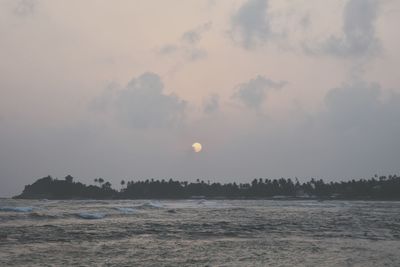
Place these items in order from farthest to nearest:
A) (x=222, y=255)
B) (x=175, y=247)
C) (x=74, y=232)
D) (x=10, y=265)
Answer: (x=74, y=232)
(x=175, y=247)
(x=222, y=255)
(x=10, y=265)

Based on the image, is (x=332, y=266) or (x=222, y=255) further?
(x=222, y=255)

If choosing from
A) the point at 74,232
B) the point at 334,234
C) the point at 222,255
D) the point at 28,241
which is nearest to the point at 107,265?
the point at 222,255

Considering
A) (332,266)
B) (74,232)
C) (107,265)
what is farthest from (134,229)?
(332,266)

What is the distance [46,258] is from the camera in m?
18.9

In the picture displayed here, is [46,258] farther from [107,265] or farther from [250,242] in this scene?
[250,242]

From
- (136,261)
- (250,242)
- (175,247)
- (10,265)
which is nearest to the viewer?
(10,265)

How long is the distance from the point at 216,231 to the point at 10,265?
1733 centimetres

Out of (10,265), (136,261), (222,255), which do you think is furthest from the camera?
(222,255)

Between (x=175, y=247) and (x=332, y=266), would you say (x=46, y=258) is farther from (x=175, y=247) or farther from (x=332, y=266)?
(x=332, y=266)

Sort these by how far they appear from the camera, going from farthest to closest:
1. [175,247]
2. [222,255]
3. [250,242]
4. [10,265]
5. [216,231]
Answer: [216,231], [250,242], [175,247], [222,255], [10,265]

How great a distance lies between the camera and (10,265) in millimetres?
17203

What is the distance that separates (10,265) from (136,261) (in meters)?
4.76

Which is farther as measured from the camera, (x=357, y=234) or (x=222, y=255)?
(x=357, y=234)

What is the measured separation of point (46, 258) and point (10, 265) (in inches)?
74.1
